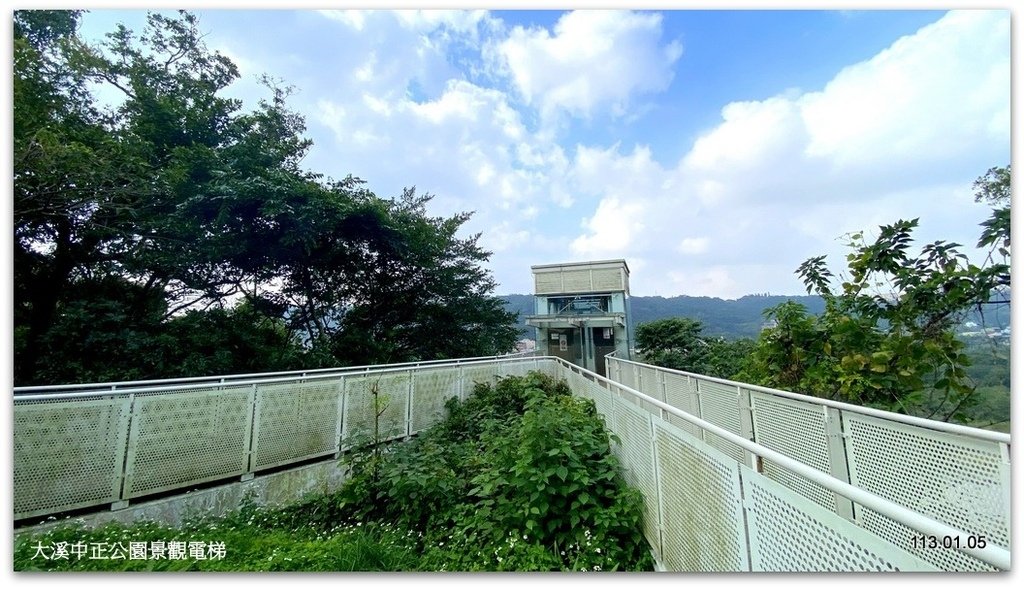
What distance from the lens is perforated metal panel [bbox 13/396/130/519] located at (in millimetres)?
2309

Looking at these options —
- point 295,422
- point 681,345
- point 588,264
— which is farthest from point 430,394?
point 681,345

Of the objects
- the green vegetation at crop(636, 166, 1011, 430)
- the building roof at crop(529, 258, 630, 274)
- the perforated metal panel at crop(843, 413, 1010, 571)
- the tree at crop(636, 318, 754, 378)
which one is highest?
the building roof at crop(529, 258, 630, 274)

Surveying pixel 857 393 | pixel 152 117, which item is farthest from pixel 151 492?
pixel 152 117

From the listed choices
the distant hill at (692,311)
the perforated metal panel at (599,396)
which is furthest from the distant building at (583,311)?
the perforated metal panel at (599,396)

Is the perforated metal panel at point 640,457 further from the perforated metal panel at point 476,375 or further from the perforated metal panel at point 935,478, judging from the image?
the perforated metal panel at point 476,375

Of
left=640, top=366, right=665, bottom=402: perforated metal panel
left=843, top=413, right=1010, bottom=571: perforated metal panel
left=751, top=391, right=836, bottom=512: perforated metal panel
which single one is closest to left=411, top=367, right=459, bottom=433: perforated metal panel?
left=640, top=366, right=665, bottom=402: perforated metal panel

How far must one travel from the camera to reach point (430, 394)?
501cm

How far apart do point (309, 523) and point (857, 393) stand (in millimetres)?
4523

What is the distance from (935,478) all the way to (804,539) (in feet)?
2.75

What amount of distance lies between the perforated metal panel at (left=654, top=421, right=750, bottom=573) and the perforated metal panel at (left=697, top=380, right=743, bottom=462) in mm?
893

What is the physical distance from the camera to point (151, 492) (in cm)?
268

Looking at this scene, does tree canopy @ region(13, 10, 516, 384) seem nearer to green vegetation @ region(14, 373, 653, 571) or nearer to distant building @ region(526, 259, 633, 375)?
green vegetation @ region(14, 373, 653, 571)

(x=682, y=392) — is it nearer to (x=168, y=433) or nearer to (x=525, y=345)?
(x=168, y=433)

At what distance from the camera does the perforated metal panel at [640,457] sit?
1.90 meters
